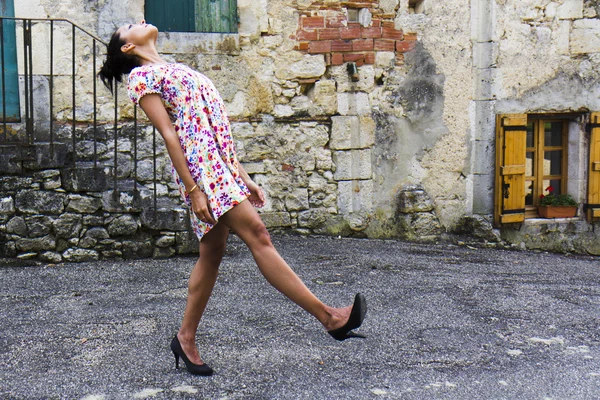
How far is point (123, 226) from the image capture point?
17.0ft

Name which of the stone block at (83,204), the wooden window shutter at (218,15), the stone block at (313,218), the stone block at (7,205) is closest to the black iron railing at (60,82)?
the stone block at (83,204)

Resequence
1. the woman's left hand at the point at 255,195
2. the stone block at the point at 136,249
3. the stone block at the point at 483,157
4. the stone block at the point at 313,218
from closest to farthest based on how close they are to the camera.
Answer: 1. the woman's left hand at the point at 255,195
2. the stone block at the point at 136,249
3. the stone block at the point at 313,218
4. the stone block at the point at 483,157

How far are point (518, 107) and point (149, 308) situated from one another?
15.1 ft

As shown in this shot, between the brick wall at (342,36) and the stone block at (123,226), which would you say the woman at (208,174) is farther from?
the brick wall at (342,36)

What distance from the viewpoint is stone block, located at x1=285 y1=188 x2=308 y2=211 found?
251 inches

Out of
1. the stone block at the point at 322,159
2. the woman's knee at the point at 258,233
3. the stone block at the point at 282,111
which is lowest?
the woman's knee at the point at 258,233

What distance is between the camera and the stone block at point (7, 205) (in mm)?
5008

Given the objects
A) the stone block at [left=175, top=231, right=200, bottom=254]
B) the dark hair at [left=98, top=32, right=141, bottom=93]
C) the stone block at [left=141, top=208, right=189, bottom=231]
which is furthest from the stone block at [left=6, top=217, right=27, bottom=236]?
the dark hair at [left=98, top=32, right=141, bottom=93]

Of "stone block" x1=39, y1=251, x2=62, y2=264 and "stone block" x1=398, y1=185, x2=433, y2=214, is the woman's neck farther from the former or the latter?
"stone block" x1=398, y1=185, x2=433, y2=214

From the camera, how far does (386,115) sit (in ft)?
21.4

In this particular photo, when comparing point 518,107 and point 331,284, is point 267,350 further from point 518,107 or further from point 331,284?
point 518,107

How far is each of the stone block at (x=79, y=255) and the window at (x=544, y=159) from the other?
4.54 meters

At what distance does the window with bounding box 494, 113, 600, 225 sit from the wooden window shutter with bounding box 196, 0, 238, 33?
2.84 m

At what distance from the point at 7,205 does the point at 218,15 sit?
2.68 m
